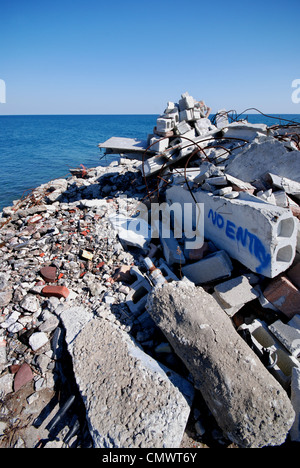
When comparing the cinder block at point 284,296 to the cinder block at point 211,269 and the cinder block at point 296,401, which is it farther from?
the cinder block at point 296,401

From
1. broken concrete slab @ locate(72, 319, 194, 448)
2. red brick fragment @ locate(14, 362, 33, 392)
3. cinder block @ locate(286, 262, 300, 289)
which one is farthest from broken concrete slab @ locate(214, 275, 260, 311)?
red brick fragment @ locate(14, 362, 33, 392)

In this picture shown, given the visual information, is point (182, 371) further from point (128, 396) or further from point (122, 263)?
point (122, 263)

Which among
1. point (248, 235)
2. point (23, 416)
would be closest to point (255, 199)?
point (248, 235)

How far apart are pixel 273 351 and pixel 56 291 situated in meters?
2.64

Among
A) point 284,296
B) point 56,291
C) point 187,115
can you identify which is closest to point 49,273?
point 56,291

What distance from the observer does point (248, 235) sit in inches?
107

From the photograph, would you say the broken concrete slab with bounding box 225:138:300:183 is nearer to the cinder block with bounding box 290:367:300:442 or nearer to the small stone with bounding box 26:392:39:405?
the cinder block with bounding box 290:367:300:442

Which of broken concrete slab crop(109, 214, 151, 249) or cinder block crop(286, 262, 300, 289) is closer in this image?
cinder block crop(286, 262, 300, 289)

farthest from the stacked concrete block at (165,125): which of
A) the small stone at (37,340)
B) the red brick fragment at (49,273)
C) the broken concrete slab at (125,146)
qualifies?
the small stone at (37,340)

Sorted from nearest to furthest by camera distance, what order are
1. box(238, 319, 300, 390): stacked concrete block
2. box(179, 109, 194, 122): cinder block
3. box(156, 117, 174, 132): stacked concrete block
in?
box(238, 319, 300, 390): stacked concrete block < box(156, 117, 174, 132): stacked concrete block < box(179, 109, 194, 122): cinder block

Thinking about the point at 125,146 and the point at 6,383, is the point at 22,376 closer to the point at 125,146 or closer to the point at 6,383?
the point at 6,383

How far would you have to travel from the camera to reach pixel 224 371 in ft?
6.23

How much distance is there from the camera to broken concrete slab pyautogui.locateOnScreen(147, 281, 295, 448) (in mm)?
1719

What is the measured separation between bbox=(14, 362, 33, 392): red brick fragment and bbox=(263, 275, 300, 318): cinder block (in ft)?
8.94
